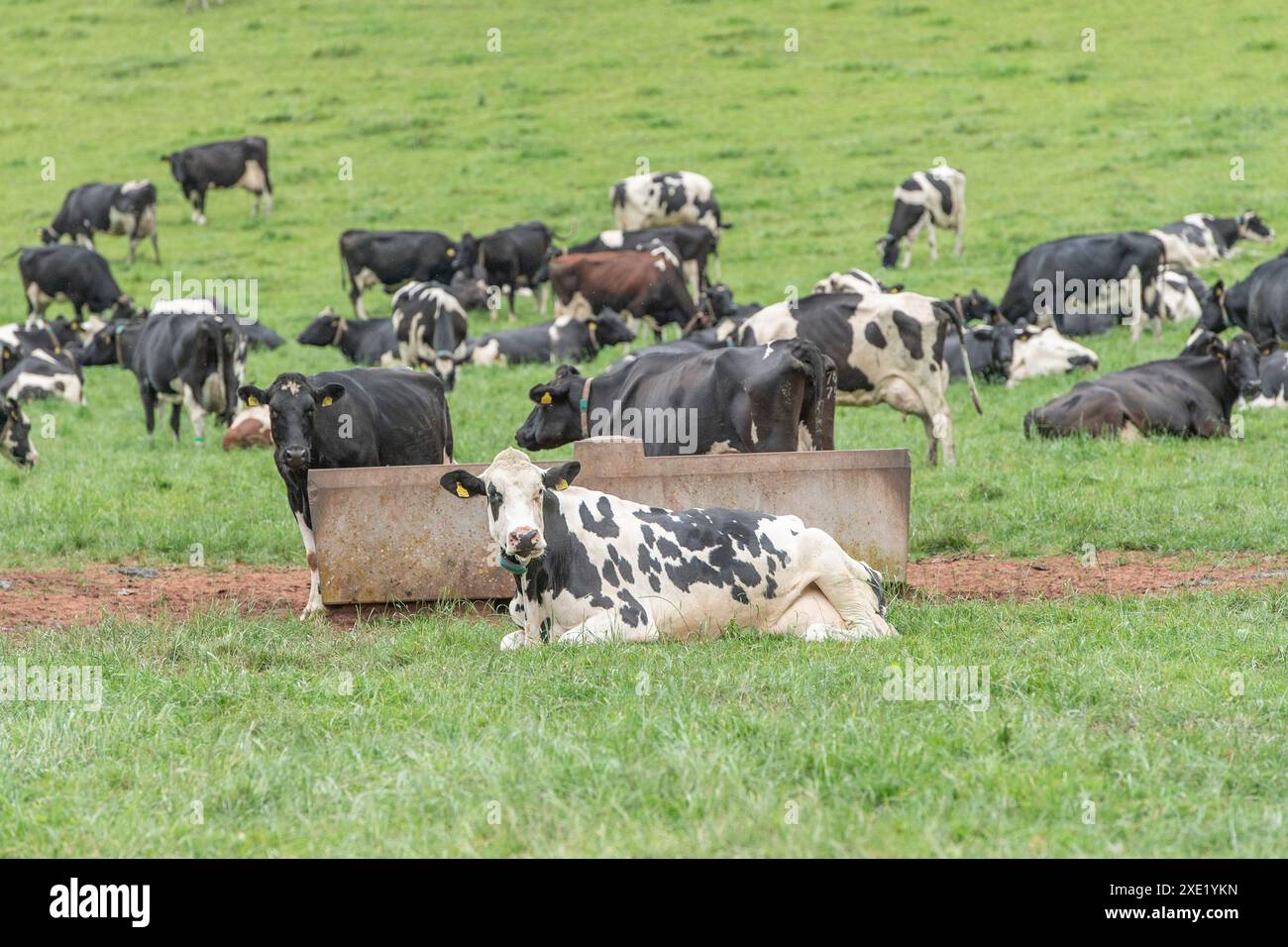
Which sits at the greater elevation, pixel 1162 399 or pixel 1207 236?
pixel 1207 236

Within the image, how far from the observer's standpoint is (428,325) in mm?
22375

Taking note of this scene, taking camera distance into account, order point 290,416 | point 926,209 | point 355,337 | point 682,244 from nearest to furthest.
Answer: point 290,416, point 355,337, point 682,244, point 926,209

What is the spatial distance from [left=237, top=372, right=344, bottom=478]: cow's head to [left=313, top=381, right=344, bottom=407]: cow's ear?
0.22ft

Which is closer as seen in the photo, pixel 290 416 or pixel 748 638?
pixel 748 638

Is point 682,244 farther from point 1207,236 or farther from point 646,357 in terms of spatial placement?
point 646,357

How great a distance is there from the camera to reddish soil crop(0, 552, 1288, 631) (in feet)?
31.5

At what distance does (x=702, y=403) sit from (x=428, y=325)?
1080 centimetres

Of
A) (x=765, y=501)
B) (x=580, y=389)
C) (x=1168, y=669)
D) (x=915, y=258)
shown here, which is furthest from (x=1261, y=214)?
(x=1168, y=669)

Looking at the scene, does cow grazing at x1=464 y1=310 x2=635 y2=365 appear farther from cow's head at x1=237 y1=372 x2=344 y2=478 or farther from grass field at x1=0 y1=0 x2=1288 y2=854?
cow's head at x1=237 y1=372 x2=344 y2=478

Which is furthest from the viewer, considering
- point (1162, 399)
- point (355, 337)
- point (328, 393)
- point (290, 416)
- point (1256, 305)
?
point (355, 337)

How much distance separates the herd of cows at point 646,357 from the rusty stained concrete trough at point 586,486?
535mm

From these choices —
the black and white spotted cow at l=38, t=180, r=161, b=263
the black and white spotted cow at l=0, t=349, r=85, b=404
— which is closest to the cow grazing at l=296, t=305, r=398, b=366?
the black and white spotted cow at l=0, t=349, r=85, b=404

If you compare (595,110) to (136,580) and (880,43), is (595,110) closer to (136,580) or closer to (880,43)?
(880,43)

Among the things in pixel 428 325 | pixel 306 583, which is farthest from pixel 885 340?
pixel 428 325
